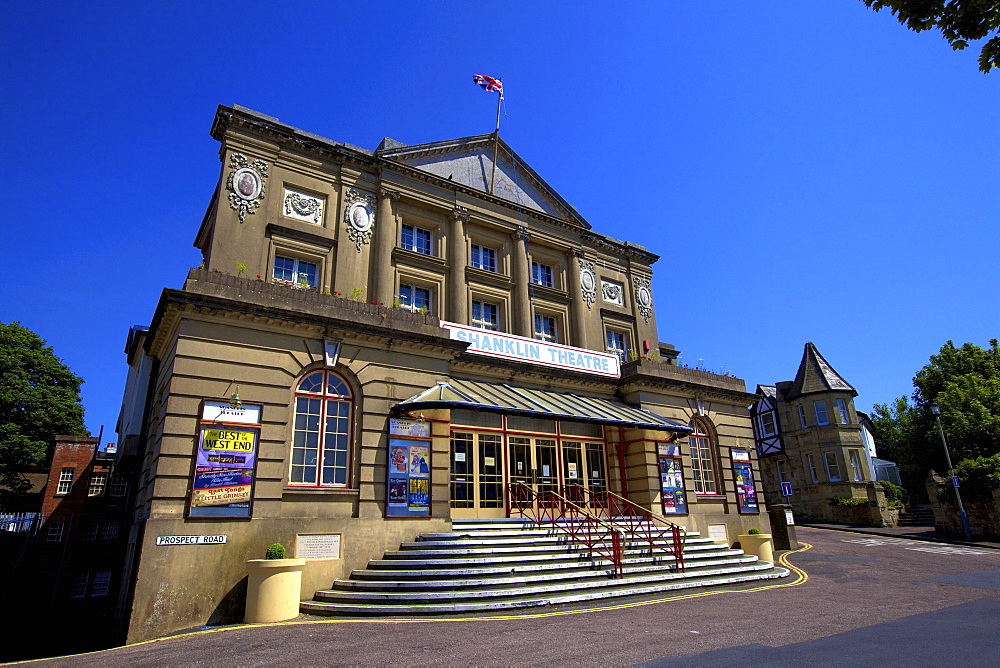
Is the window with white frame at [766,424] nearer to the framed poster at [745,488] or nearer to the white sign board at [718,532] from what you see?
the framed poster at [745,488]

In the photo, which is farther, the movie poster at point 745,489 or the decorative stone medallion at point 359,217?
the movie poster at point 745,489

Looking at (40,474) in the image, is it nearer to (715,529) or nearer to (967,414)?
(715,529)

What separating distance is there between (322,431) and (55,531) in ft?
83.6

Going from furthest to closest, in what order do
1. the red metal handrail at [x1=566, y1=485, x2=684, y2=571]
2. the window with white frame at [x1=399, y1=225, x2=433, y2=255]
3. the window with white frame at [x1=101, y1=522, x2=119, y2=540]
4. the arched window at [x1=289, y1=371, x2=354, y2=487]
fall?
the window with white frame at [x1=101, y1=522, x2=119, y2=540] < the window with white frame at [x1=399, y1=225, x2=433, y2=255] < the red metal handrail at [x1=566, y1=485, x2=684, y2=571] < the arched window at [x1=289, y1=371, x2=354, y2=487]

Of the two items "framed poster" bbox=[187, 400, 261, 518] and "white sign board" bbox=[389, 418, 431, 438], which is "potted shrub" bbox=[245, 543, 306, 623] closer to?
"framed poster" bbox=[187, 400, 261, 518]

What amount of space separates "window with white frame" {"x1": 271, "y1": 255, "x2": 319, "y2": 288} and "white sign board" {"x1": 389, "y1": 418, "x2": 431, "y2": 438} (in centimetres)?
618

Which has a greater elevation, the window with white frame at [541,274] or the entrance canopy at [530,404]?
the window with white frame at [541,274]

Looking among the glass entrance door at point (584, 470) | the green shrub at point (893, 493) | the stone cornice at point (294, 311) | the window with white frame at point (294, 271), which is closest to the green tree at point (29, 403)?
the stone cornice at point (294, 311)

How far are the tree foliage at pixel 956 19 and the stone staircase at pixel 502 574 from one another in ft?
34.1

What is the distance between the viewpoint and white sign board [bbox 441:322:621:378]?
17766 millimetres

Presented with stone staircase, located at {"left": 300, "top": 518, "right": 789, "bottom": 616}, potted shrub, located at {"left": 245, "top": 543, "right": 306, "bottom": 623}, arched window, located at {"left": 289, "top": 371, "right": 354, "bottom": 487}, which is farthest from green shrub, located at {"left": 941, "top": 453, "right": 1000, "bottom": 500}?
potted shrub, located at {"left": 245, "top": 543, "right": 306, "bottom": 623}

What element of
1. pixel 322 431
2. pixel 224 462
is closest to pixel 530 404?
pixel 322 431

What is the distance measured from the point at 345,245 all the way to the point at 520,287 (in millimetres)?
7066

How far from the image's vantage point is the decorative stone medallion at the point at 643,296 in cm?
2634
